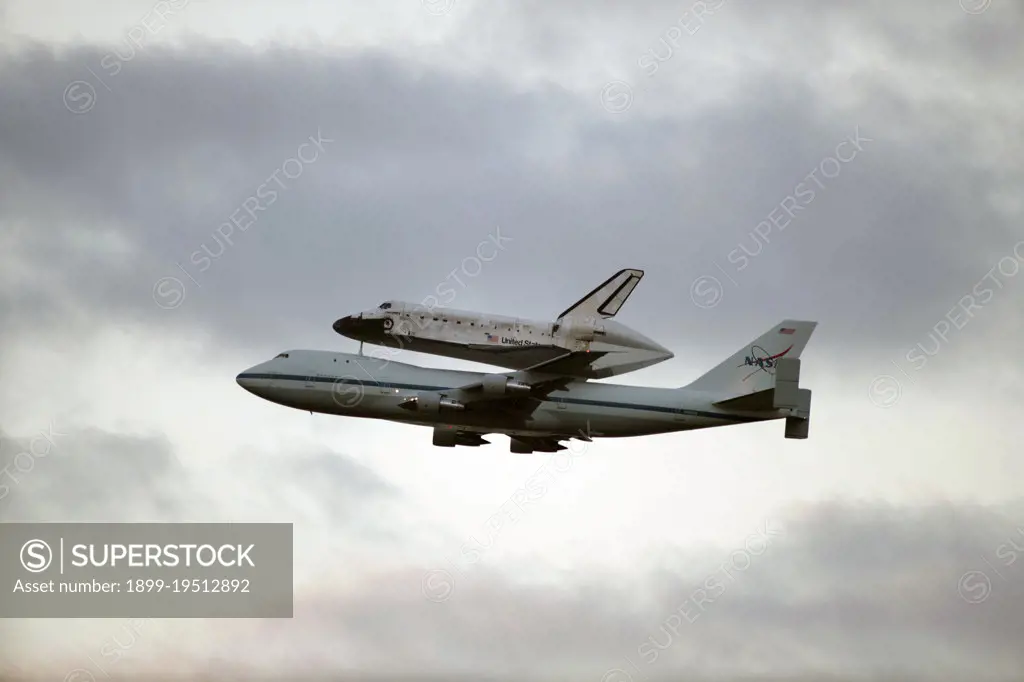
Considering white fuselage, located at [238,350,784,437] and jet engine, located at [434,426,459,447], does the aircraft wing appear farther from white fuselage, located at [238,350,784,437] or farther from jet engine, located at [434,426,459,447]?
jet engine, located at [434,426,459,447]

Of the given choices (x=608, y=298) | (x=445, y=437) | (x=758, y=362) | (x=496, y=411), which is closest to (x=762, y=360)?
(x=758, y=362)

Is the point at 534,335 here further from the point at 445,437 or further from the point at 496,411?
the point at 445,437

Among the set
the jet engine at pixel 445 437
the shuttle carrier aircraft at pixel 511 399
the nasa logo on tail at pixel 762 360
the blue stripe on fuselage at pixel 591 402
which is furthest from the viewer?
the nasa logo on tail at pixel 762 360

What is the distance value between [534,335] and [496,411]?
5450 mm

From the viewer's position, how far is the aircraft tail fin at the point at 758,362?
10744 centimetres

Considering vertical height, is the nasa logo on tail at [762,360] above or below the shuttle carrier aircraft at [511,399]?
above

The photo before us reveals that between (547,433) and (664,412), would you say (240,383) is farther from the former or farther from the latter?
(664,412)

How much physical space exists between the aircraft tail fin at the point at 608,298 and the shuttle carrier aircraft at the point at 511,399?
11.4ft

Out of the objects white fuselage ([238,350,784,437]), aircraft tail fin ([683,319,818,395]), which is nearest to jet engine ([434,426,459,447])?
white fuselage ([238,350,784,437])

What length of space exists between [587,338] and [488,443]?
→ 40.6 ft

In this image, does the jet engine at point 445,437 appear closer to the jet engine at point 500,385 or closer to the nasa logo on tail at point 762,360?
the jet engine at point 500,385

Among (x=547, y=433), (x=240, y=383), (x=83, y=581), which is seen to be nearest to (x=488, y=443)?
(x=547, y=433)

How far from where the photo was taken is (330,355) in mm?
103562

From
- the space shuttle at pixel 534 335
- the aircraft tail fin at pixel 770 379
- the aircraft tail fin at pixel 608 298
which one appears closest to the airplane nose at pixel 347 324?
the space shuttle at pixel 534 335
